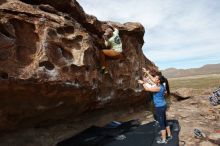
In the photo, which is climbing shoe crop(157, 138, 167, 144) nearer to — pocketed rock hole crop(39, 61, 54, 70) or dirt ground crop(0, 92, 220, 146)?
dirt ground crop(0, 92, 220, 146)

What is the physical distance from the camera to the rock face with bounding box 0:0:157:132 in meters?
10.8

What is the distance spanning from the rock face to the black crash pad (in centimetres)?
124

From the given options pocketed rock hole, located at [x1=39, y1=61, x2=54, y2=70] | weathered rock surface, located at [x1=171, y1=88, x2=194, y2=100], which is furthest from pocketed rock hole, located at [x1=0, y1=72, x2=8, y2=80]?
weathered rock surface, located at [x1=171, y1=88, x2=194, y2=100]

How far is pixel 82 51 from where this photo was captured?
523 inches

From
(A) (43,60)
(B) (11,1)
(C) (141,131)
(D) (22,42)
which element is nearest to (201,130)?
(C) (141,131)

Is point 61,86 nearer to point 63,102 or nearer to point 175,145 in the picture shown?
point 63,102

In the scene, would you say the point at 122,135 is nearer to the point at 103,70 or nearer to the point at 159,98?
the point at 159,98

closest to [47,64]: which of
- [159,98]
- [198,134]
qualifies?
[159,98]

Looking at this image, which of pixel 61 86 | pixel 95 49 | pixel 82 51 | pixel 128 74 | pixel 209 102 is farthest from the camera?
pixel 209 102

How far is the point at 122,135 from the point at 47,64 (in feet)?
15.1

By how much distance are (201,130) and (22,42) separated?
29.0 ft

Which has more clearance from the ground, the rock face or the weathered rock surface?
the rock face

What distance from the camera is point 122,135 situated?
13820 mm

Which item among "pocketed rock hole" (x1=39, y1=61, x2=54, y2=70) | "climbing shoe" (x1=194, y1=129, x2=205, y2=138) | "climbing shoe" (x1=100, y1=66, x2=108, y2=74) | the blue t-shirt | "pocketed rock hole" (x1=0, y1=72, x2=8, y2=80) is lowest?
"climbing shoe" (x1=194, y1=129, x2=205, y2=138)
